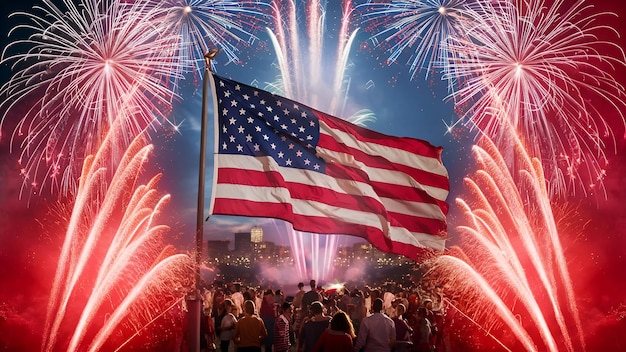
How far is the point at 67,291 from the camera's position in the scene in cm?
2314

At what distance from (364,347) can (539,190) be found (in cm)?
1487

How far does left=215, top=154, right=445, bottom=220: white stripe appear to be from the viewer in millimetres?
11359

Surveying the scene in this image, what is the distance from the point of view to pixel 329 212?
39.3 ft

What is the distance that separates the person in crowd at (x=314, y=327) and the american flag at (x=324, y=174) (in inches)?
47.9

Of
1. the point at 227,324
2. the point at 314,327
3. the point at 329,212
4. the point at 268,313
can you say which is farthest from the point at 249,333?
the point at 268,313

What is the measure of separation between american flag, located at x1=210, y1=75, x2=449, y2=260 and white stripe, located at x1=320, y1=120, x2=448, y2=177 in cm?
2

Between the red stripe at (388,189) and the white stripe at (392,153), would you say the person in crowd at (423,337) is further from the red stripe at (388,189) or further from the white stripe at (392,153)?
the white stripe at (392,153)

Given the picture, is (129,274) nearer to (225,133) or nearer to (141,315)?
(141,315)

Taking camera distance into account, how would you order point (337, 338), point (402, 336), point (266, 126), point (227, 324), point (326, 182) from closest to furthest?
point (337, 338)
point (266, 126)
point (326, 182)
point (402, 336)
point (227, 324)

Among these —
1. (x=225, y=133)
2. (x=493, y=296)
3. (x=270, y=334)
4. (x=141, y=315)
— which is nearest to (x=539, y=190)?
(x=493, y=296)

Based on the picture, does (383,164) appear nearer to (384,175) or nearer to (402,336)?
(384,175)

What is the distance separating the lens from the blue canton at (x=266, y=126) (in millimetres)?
11633

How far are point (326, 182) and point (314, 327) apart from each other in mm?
2362

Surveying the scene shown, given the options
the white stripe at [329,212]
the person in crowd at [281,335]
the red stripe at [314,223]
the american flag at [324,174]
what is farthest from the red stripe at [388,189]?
the person in crowd at [281,335]
